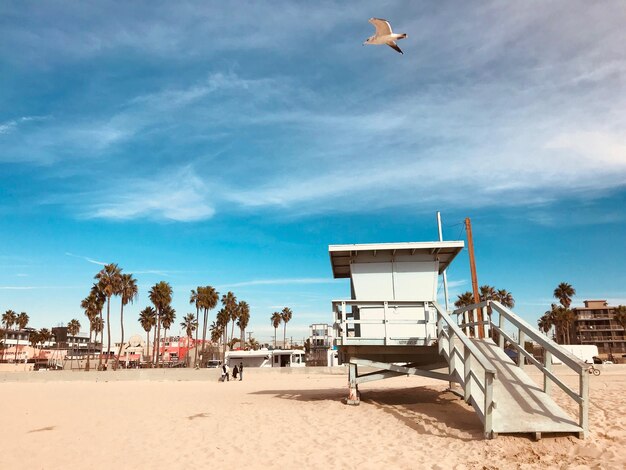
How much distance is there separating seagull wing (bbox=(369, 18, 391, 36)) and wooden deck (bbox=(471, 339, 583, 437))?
10.8 m

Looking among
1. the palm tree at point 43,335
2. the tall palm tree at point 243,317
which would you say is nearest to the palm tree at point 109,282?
the tall palm tree at point 243,317

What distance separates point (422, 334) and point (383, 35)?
975 centimetres

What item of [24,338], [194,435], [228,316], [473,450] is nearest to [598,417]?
[473,450]

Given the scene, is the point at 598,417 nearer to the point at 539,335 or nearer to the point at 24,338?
the point at 539,335

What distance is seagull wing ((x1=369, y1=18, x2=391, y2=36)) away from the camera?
1395cm

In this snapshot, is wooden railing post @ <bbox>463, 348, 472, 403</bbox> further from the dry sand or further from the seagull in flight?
the seagull in flight

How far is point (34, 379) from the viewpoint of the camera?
38344 mm

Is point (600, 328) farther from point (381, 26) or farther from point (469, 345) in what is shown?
point (469, 345)

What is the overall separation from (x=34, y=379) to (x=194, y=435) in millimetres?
35985

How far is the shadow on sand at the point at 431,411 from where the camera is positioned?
9.02 metres

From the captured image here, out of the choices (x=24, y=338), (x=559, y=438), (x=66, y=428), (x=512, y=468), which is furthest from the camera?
(x=24, y=338)

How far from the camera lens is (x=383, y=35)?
14273 millimetres

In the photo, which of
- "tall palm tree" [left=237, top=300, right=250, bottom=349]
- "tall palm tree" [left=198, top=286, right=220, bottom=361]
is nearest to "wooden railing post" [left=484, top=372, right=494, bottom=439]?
"tall palm tree" [left=198, top=286, right=220, bottom=361]

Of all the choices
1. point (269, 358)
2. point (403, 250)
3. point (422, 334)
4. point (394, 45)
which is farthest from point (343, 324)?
point (269, 358)
